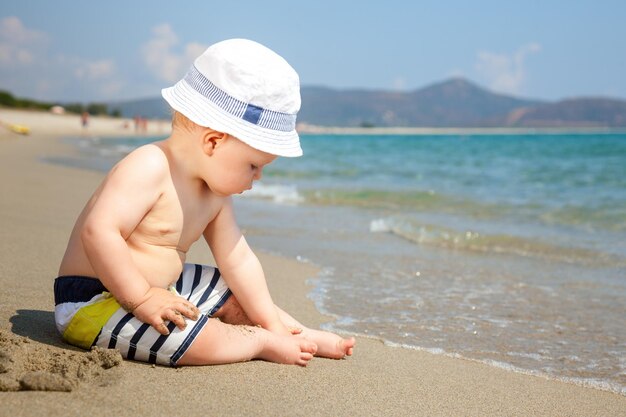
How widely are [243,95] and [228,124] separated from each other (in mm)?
101

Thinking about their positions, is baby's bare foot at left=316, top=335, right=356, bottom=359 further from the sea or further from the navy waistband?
the navy waistband

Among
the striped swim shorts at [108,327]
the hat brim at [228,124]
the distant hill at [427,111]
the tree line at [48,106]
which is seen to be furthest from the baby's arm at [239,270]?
the distant hill at [427,111]

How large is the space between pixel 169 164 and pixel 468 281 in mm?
2550

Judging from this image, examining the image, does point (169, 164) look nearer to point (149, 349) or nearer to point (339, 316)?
Answer: point (149, 349)

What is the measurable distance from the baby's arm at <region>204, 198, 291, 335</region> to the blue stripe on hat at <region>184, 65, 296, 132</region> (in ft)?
1.51

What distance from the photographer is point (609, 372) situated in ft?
8.91

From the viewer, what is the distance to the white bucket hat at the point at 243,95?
212 cm

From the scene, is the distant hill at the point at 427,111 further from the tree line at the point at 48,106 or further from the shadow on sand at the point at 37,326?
the shadow on sand at the point at 37,326

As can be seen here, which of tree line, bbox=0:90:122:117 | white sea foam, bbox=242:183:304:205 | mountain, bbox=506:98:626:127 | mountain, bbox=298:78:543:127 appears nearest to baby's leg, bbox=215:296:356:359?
white sea foam, bbox=242:183:304:205

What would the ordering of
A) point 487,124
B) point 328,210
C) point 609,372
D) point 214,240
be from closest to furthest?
point 214,240 → point 609,372 → point 328,210 → point 487,124

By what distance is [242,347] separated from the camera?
2.28 meters

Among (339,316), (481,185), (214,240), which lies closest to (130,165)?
(214,240)

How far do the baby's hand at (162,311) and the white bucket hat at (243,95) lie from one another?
0.55m

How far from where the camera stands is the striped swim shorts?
214 cm
